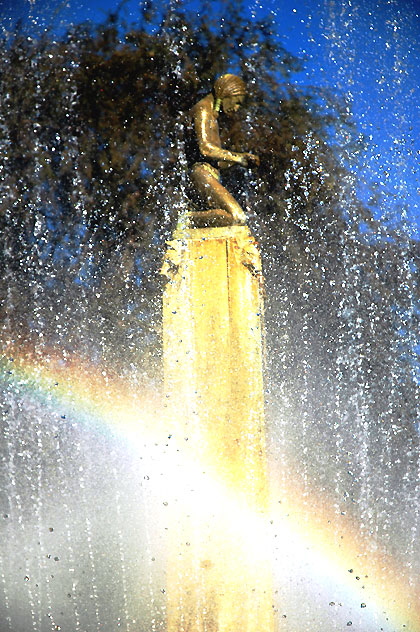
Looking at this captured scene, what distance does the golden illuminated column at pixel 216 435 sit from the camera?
4113 millimetres

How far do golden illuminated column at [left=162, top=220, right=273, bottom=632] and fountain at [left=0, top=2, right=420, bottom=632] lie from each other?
0.41m

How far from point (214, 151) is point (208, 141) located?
81 millimetres

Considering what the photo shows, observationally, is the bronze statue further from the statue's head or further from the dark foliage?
the dark foliage

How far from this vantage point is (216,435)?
4223mm

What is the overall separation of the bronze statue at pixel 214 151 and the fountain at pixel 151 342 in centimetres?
17

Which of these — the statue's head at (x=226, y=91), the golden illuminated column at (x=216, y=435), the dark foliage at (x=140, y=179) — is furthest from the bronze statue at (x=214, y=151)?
the dark foliage at (x=140, y=179)

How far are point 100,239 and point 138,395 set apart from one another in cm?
195

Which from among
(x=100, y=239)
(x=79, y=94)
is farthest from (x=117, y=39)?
(x=100, y=239)

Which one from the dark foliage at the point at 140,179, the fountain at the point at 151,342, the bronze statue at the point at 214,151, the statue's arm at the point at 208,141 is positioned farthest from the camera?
the dark foliage at the point at 140,179

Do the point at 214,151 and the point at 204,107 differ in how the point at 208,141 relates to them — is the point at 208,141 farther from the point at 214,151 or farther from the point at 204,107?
the point at 204,107

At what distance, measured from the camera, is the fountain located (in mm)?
6137

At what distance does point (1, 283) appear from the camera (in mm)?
9383

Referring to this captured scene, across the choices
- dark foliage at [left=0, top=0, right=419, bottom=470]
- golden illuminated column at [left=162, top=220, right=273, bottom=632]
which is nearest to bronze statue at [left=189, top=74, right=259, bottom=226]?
golden illuminated column at [left=162, top=220, right=273, bottom=632]

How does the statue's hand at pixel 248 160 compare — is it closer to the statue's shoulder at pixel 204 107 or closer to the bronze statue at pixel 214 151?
the bronze statue at pixel 214 151
